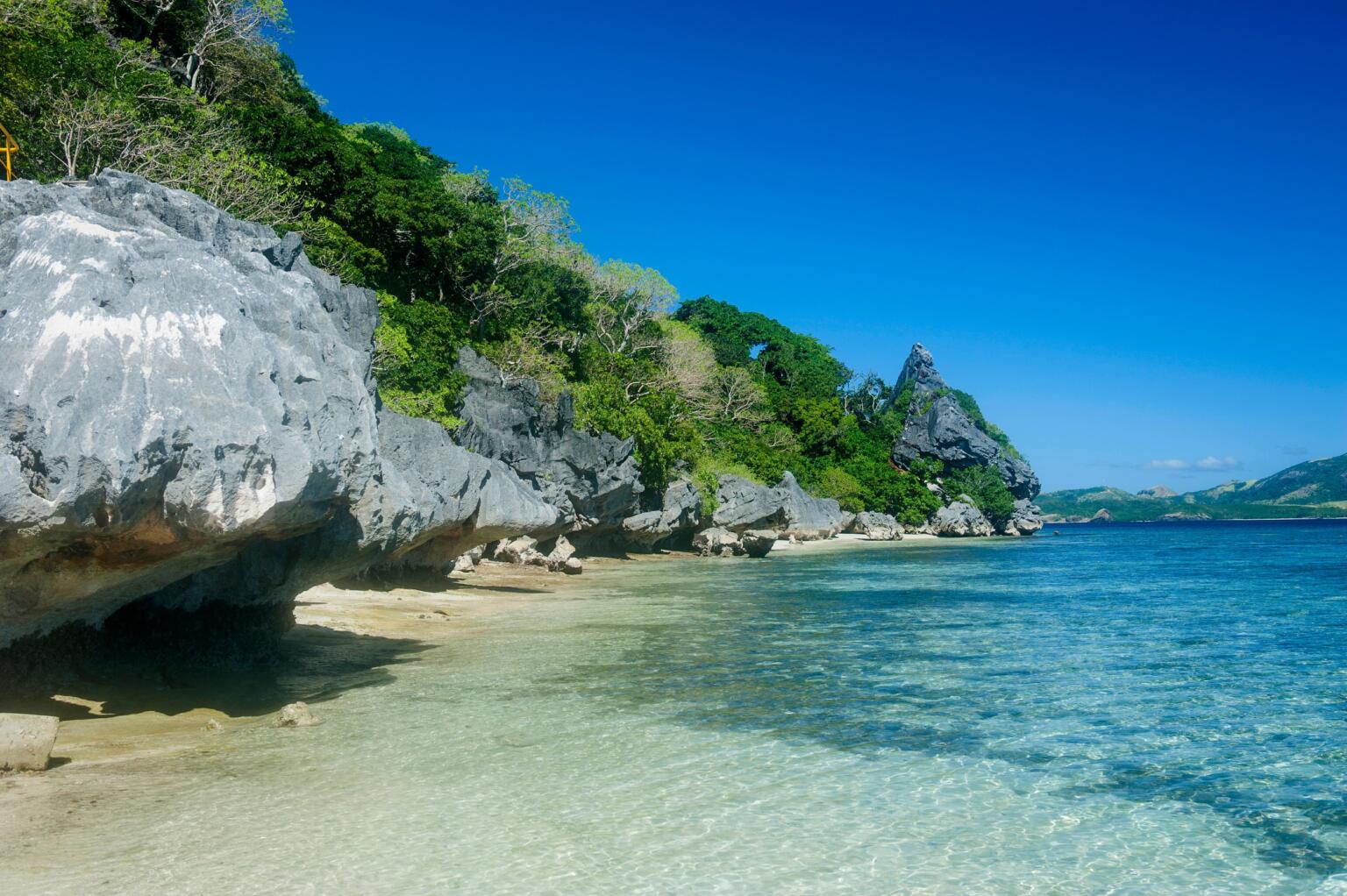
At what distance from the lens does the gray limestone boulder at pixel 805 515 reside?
57.5 metres

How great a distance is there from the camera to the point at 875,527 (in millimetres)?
70688

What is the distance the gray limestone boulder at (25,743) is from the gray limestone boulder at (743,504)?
130ft

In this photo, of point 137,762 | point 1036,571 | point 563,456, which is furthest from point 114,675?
point 1036,571

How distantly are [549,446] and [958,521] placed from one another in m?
60.4

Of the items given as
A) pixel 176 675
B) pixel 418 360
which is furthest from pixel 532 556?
pixel 176 675

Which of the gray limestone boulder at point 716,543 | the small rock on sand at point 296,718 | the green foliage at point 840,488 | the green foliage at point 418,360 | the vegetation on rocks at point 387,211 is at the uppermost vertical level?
the vegetation on rocks at point 387,211

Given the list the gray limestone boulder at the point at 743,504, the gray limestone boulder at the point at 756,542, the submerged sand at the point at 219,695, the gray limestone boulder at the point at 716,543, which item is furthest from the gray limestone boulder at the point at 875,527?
the submerged sand at the point at 219,695

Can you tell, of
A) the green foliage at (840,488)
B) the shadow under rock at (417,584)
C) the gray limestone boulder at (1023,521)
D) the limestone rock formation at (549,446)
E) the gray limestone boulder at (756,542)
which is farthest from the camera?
the gray limestone boulder at (1023,521)

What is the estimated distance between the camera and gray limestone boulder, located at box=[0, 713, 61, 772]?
7.93 m

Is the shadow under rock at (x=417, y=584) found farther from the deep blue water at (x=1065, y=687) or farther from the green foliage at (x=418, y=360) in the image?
the deep blue water at (x=1065, y=687)

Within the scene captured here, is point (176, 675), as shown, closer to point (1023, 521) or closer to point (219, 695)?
point (219, 695)

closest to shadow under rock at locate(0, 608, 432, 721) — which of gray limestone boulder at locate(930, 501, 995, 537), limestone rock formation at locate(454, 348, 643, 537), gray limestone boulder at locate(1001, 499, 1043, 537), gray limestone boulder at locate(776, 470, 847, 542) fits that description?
limestone rock formation at locate(454, 348, 643, 537)

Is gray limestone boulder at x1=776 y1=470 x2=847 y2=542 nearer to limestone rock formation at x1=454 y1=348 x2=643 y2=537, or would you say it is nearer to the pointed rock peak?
limestone rock formation at x1=454 y1=348 x2=643 y2=537

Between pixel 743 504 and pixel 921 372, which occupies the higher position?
pixel 921 372
